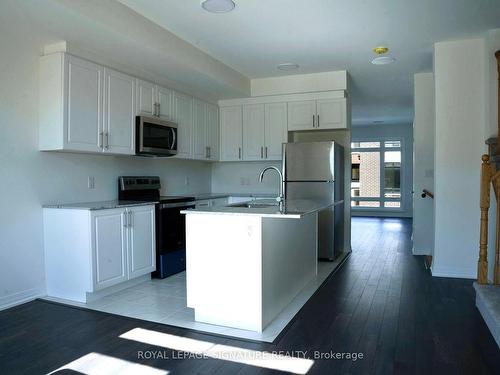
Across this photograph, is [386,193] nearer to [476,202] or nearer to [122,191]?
[476,202]

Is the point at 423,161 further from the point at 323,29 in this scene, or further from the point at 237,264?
the point at 237,264

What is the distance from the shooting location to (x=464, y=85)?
406 cm

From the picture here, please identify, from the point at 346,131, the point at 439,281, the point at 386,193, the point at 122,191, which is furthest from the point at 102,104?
the point at 386,193

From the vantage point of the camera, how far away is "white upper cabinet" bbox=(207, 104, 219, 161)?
5598 millimetres

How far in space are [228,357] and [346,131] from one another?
13.1 ft

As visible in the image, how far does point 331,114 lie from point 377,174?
604cm

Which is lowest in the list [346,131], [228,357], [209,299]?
[228,357]

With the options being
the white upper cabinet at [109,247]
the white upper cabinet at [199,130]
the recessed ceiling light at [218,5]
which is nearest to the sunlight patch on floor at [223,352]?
the white upper cabinet at [109,247]

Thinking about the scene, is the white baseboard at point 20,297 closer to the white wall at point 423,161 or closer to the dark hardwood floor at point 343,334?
the dark hardwood floor at point 343,334

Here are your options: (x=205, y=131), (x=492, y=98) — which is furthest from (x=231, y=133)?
(x=492, y=98)

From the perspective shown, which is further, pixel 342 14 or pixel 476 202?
pixel 476 202

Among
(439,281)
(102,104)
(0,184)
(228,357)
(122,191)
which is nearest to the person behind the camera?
(228,357)

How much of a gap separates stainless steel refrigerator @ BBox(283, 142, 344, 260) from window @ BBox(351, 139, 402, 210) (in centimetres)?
596

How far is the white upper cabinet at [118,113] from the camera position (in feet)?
12.1
